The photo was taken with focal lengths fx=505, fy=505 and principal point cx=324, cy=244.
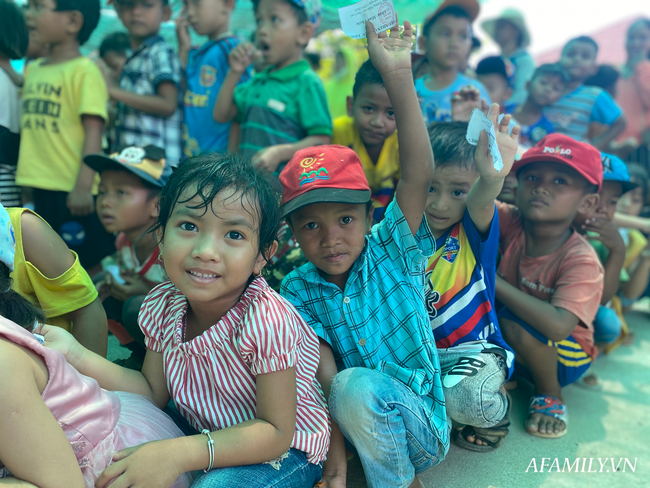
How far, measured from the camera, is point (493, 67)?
4086mm

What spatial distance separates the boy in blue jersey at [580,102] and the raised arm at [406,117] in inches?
111

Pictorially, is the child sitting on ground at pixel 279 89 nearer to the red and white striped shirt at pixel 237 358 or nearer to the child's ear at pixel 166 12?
the child's ear at pixel 166 12

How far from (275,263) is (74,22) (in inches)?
78.1

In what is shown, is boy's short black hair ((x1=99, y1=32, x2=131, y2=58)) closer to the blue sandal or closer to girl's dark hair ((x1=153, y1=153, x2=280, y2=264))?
girl's dark hair ((x1=153, y1=153, x2=280, y2=264))

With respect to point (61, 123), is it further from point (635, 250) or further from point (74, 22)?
point (635, 250)

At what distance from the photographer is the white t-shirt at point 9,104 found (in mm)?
2907

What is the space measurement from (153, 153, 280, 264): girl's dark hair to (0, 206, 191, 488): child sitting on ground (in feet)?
1.41

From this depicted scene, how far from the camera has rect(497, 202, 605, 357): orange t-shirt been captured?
2199mm

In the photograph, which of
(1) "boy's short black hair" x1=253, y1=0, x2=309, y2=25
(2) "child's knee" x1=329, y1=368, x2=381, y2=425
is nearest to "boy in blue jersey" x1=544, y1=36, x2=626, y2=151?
(1) "boy's short black hair" x1=253, y1=0, x2=309, y2=25

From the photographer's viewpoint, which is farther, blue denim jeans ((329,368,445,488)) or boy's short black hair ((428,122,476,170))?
boy's short black hair ((428,122,476,170))

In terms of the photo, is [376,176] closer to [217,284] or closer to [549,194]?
[549,194]

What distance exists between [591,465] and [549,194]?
1132 millimetres

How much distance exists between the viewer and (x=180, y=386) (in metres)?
1.50

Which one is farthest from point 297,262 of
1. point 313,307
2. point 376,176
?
point 376,176
